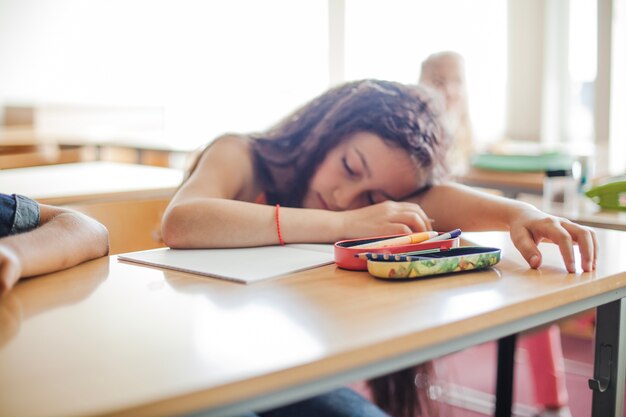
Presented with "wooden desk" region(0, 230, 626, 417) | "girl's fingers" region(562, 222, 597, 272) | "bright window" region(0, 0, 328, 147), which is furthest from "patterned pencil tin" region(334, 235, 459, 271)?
"bright window" region(0, 0, 328, 147)

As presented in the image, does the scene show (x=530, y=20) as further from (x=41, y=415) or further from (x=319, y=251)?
(x=41, y=415)

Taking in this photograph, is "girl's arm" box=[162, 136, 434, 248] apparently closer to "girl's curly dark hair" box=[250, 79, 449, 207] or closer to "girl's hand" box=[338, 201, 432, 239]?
"girl's hand" box=[338, 201, 432, 239]

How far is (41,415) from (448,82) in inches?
96.4

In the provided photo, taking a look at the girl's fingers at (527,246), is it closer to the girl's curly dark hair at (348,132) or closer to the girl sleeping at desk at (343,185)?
the girl sleeping at desk at (343,185)

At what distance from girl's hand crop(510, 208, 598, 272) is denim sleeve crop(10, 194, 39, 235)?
70cm

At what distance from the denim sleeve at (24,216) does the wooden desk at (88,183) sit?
68 cm

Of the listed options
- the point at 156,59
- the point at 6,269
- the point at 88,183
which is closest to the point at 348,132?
the point at 6,269

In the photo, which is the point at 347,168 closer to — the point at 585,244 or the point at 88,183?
the point at 585,244

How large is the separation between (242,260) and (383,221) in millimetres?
249

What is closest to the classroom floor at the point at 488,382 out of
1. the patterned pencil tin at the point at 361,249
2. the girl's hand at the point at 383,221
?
the girl's hand at the point at 383,221

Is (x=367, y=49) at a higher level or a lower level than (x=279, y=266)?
higher

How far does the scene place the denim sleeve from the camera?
39.4 inches

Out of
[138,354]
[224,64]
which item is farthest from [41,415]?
[224,64]

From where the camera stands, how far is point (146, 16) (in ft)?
17.6
